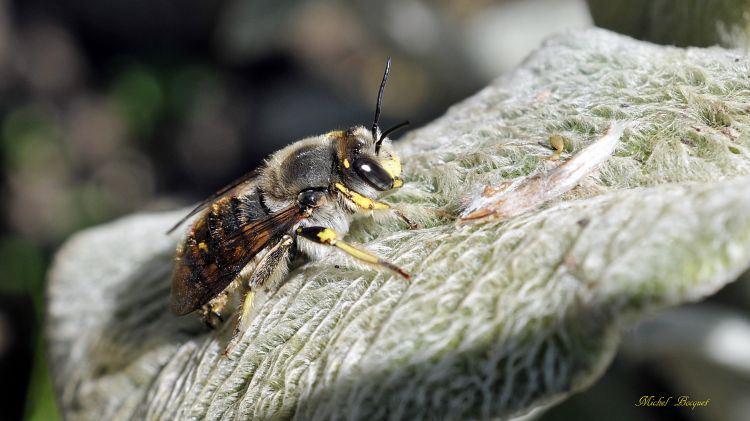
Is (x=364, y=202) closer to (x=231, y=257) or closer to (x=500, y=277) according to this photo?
(x=231, y=257)

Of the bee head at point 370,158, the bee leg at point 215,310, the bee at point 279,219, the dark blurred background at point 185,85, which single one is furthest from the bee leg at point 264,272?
the dark blurred background at point 185,85

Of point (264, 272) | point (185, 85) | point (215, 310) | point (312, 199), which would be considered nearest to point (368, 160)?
point (312, 199)

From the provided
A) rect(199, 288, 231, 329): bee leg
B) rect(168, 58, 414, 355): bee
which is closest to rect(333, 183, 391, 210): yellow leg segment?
rect(168, 58, 414, 355): bee

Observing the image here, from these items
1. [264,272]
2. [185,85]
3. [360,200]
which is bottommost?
[185,85]

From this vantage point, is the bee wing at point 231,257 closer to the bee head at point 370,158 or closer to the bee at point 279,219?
the bee at point 279,219

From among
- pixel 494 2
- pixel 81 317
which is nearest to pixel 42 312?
pixel 81 317

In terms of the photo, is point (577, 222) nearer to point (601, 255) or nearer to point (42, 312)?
point (601, 255)
